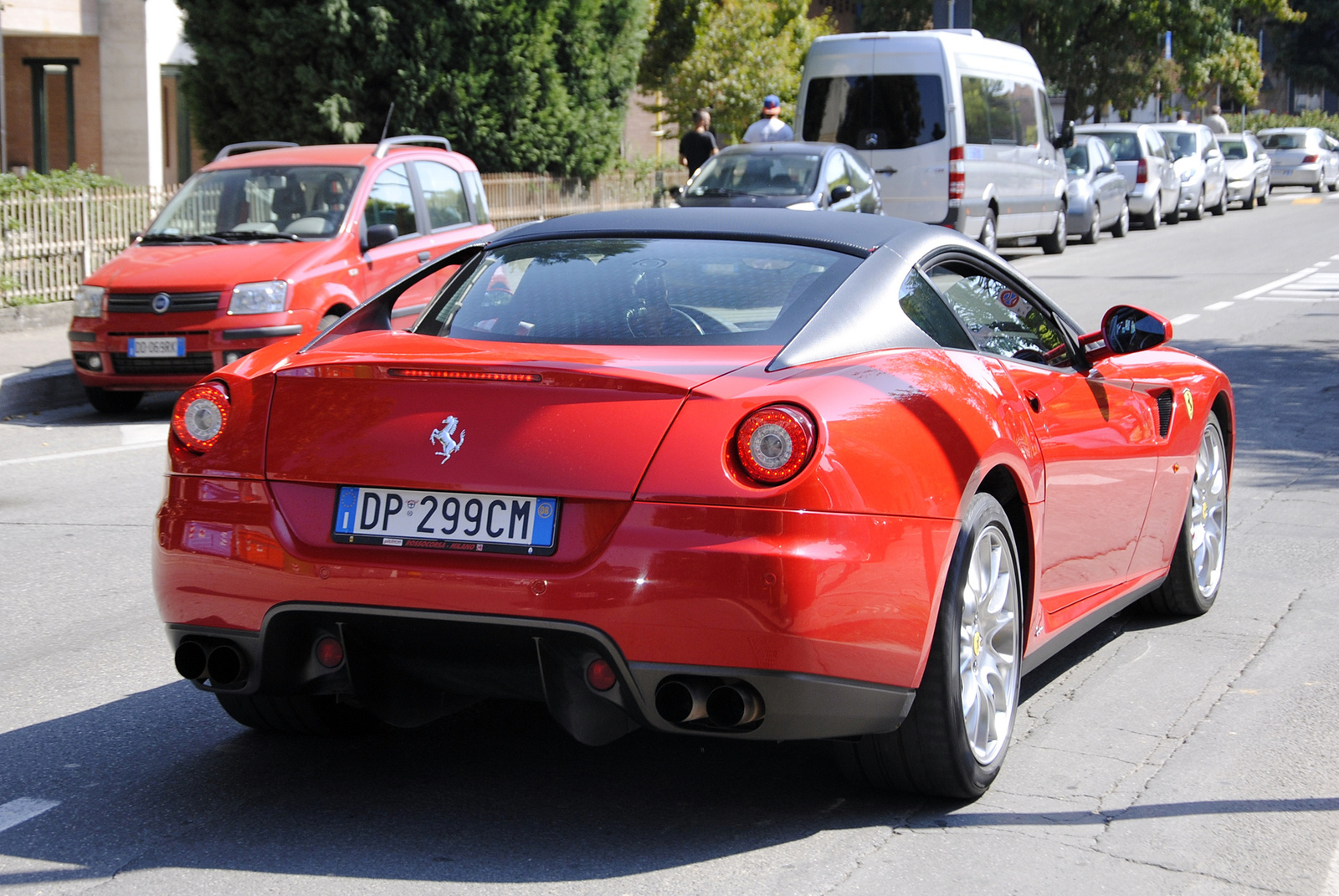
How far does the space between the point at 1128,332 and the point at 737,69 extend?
86.5 feet

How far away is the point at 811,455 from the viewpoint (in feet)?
12.1

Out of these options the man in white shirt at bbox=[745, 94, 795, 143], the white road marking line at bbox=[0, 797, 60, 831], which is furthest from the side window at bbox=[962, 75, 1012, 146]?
the white road marking line at bbox=[0, 797, 60, 831]

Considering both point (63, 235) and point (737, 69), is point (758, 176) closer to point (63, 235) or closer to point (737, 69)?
point (63, 235)

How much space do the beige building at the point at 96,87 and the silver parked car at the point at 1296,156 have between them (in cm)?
2960

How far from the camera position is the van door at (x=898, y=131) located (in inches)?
814

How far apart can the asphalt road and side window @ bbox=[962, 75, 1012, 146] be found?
49.9 ft

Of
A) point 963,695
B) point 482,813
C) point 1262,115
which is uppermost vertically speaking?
point 1262,115

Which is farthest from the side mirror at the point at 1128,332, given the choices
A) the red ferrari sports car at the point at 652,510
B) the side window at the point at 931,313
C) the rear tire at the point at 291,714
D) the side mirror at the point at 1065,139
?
the side mirror at the point at 1065,139

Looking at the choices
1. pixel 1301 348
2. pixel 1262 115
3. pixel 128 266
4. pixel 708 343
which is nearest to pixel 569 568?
pixel 708 343

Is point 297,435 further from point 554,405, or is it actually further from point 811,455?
point 811,455

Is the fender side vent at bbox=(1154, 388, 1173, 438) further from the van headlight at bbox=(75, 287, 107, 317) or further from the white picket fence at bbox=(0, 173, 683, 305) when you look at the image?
the white picket fence at bbox=(0, 173, 683, 305)

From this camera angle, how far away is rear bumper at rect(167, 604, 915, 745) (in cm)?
370

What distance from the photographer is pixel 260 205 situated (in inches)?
490

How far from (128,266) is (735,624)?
9196 mm
